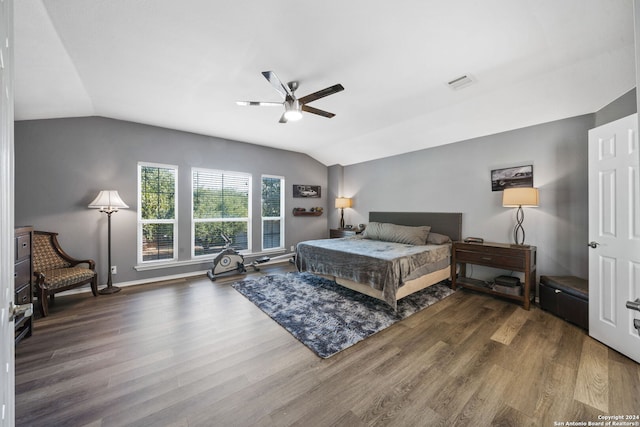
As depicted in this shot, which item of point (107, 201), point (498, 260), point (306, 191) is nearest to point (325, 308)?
point (498, 260)

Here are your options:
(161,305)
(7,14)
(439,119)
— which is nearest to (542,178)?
(439,119)

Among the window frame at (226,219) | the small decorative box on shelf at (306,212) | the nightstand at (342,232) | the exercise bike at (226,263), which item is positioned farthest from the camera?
the small decorative box on shelf at (306,212)

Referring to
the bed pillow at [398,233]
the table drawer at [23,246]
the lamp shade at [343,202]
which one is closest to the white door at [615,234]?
the bed pillow at [398,233]

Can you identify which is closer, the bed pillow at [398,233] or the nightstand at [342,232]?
the bed pillow at [398,233]

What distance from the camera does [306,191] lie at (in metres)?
6.22

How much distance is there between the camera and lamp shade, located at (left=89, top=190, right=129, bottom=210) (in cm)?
351

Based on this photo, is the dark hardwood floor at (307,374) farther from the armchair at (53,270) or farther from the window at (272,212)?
the window at (272,212)

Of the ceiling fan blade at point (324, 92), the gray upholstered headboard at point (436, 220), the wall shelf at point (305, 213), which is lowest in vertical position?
the gray upholstered headboard at point (436, 220)

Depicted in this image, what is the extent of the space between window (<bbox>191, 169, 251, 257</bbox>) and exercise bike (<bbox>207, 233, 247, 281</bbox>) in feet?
1.10

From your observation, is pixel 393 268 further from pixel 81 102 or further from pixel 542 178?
pixel 81 102

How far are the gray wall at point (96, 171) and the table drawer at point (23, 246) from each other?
1.23 meters

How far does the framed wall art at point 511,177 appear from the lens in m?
3.49

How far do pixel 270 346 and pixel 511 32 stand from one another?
341 centimetres

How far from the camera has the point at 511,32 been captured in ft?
6.57
